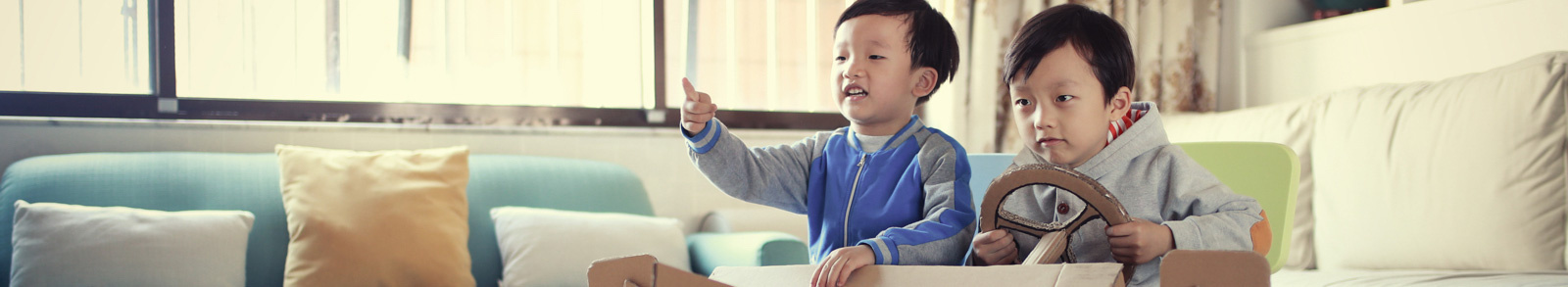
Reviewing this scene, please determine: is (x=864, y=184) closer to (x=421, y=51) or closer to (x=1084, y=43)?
(x=1084, y=43)

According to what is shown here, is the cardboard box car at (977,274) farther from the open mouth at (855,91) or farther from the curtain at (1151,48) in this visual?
the curtain at (1151,48)

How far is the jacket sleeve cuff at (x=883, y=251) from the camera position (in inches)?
31.8

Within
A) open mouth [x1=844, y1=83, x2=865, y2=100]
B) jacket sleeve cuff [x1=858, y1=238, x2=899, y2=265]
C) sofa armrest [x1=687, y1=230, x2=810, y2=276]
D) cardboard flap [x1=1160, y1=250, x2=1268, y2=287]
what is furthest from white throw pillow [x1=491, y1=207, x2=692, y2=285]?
cardboard flap [x1=1160, y1=250, x2=1268, y2=287]

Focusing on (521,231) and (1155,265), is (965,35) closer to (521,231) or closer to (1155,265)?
(521,231)

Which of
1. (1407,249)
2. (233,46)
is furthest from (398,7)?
(1407,249)

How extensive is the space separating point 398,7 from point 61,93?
0.74 m

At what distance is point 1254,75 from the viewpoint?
2.76 meters

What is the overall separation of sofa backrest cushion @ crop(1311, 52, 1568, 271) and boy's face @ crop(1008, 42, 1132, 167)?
1225 mm

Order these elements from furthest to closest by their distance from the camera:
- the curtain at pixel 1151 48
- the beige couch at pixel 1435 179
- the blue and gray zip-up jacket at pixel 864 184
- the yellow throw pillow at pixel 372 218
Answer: the curtain at pixel 1151 48 → the yellow throw pillow at pixel 372 218 → the beige couch at pixel 1435 179 → the blue and gray zip-up jacket at pixel 864 184

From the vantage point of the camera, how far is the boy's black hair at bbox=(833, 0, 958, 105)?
999mm

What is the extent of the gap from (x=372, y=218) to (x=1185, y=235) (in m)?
1.61

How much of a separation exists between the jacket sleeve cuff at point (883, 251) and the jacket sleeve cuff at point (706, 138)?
0.75 feet

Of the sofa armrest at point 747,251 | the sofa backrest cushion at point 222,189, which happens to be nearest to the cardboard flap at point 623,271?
the sofa armrest at point 747,251

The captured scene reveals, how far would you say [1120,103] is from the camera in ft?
2.90
